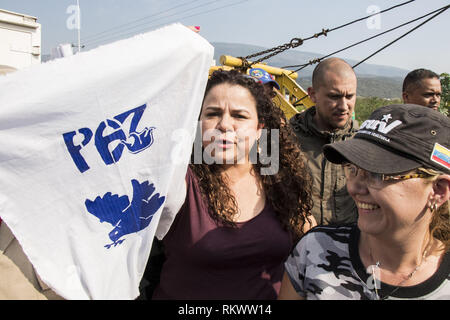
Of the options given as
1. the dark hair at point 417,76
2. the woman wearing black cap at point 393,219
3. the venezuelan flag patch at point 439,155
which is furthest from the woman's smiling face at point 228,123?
the dark hair at point 417,76

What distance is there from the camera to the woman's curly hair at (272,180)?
1.86 metres

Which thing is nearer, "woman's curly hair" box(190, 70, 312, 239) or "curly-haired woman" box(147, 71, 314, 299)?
"curly-haired woman" box(147, 71, 314, 299)

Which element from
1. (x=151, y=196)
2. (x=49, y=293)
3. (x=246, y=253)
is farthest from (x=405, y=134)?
(x=49, y=293)

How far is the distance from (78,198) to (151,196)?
0.93 ft

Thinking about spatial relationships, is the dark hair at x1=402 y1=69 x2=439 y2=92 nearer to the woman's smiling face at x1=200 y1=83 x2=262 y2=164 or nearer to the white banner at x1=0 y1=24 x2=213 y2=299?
the woman's smiling face at x1=200 y1=83 x2=262 y2=164

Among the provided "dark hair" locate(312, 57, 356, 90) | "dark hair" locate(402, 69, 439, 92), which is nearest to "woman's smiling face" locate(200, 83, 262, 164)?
"dark hair" locate(312, 57, 356, 90)

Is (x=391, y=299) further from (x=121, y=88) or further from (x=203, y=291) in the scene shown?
(x=121, y=88)

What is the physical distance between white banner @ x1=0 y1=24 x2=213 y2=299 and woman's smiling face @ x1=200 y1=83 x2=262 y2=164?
0.89 feet

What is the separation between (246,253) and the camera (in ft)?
5.76

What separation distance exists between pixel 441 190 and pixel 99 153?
1.24 m

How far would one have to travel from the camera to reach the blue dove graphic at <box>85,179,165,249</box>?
151cm

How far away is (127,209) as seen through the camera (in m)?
1.56
